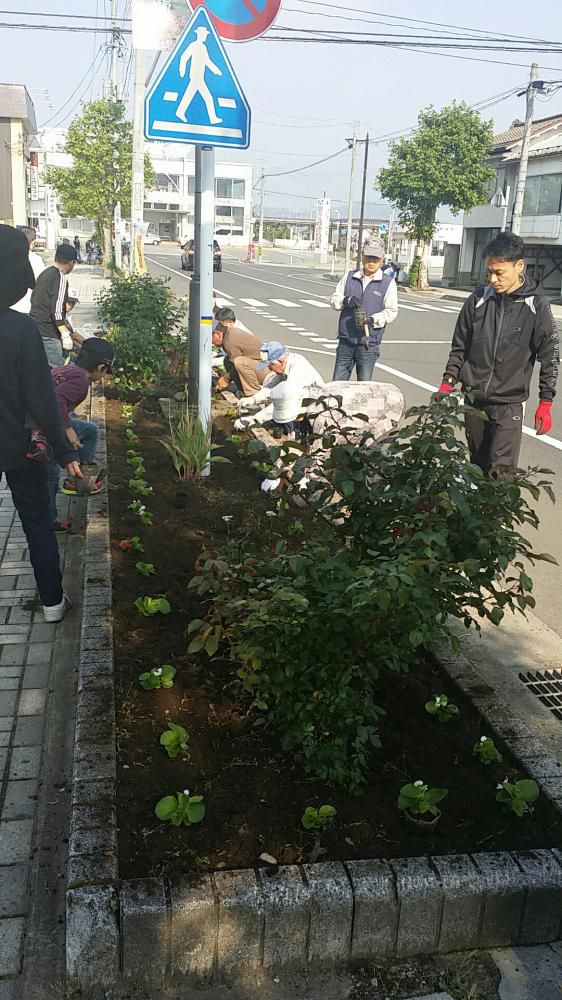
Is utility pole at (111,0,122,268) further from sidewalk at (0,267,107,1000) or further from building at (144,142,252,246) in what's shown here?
building at (144,142,252,246)

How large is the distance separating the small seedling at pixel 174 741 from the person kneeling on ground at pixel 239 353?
5803 mm

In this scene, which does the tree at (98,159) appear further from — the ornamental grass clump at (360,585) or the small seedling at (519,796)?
the small seedling at (519,796)

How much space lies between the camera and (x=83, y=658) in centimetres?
317

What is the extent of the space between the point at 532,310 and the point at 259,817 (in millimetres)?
3091

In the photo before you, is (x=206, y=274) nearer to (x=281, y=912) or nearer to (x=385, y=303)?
(x=385, y=303)

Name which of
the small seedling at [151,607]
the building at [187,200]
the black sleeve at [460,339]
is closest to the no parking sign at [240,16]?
the black sleeve at [460,339]

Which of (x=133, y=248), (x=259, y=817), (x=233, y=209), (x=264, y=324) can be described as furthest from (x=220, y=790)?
(x=233, y=209)

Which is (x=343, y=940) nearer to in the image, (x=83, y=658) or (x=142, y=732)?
(x=142, y=732)

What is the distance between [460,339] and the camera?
468 centimetres

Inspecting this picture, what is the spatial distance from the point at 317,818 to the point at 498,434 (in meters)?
2.73

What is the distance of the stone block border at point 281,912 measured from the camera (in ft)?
6.77

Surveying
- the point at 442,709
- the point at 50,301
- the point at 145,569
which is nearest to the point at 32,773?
the point at 145,569

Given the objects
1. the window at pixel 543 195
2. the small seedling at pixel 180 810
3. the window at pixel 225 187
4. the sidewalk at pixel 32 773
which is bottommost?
the sidewalk at pixel 32 773

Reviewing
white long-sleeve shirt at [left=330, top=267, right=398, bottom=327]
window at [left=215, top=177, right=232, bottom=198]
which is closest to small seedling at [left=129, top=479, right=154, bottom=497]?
white long-sleeve shirt at [left=330, top=267, right=398, bottom=327]
